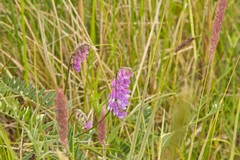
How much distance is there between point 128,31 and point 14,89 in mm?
698

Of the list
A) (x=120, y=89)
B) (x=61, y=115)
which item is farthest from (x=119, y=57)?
(x=61, y=115)

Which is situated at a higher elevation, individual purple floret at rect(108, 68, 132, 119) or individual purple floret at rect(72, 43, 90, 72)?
individual purple floret at rect(72, 43, 90, 72)

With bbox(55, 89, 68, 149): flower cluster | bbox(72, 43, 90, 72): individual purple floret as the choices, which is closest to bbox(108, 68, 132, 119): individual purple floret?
bbox(72, 43, 90, 72): individual purple floret

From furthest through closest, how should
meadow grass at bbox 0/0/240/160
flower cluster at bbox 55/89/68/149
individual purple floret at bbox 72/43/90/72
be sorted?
1. meadow grass at bbox 0/0/240/160
2. individual purple floret at bbox 72/43/90/72
3. flower cluster at bbox 55/89/68/149

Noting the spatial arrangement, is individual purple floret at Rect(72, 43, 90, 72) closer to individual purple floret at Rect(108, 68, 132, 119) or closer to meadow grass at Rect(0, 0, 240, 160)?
individual purple floret at Rect(108, 68, 132, 119)

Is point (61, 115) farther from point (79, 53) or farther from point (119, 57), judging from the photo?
point (119, 57)

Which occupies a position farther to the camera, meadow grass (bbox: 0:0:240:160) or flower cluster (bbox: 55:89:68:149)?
meadow grass (bbox: 0:0:240:160)

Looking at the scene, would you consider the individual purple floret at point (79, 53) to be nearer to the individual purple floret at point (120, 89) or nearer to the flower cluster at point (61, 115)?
the individual purple floret at point (120, 89)

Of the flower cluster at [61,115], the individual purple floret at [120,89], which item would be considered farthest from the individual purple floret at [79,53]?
the flower cluster at [61,115]

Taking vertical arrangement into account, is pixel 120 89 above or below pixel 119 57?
above

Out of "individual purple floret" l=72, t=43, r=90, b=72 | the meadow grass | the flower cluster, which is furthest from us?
the meadow grass

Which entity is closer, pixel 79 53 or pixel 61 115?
pixel 61 115

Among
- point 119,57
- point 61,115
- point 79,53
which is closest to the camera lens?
point 61,115

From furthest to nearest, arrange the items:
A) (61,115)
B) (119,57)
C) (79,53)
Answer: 1. (119,57)
2. (79,53)
3. (61,115)
